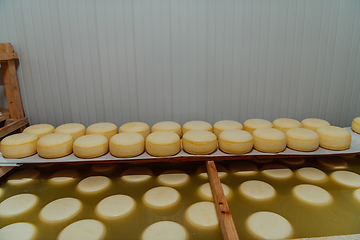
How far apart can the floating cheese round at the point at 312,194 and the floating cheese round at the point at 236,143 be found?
406 mm

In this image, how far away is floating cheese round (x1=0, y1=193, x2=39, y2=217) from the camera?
1.38 meters

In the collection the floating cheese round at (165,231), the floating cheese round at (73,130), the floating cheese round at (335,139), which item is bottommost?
the floating cheese round at (165,231)

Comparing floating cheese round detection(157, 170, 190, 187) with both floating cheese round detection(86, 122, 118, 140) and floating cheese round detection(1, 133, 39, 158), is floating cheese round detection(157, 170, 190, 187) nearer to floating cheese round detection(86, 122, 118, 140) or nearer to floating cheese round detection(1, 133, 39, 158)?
floating cheese round detection(86, 122, 118, 140)

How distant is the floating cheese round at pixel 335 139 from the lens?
1.74 metres

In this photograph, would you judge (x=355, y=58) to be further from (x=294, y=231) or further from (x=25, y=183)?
(x=25, y=183)

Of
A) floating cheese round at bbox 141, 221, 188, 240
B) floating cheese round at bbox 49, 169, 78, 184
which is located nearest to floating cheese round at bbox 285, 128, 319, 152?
floating cheese round at bbox 141, 221, 188, 240

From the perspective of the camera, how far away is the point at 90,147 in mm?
1628

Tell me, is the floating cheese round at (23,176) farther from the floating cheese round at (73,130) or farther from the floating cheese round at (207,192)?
the floating cheese round at (207,192)

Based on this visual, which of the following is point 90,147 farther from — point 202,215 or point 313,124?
point 313,124

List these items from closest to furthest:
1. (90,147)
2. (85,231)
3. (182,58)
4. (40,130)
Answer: (85,231), (90,147), (40,130), (182,58)

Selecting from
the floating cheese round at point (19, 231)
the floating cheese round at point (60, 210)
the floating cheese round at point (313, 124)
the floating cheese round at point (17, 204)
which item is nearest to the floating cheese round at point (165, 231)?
the floating cheese round at point (60, 210)

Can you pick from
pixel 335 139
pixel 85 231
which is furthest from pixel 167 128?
pixel 335 139

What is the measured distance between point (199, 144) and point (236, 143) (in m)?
0.26

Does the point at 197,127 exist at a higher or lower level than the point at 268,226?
higher
